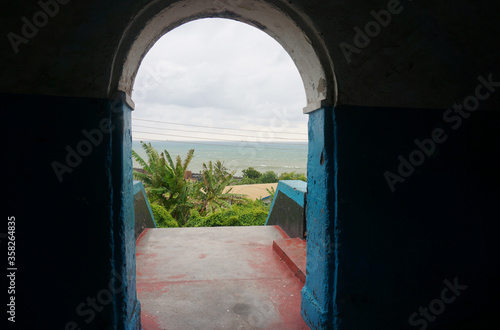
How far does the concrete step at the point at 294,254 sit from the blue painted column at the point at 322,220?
32.2 inches

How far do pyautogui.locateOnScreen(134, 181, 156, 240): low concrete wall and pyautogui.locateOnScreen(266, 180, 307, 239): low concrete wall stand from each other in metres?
2.64

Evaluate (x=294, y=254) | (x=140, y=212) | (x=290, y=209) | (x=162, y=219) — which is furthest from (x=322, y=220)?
(x=162, y=219)

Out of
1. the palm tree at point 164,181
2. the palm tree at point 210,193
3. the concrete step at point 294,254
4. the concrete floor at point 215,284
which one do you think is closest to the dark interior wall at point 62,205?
the concrete floor at point 215,284

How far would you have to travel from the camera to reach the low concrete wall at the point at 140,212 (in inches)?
204

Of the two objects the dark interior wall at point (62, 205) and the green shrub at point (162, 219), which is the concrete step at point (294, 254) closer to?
the dark interior wall at point (62, 205)

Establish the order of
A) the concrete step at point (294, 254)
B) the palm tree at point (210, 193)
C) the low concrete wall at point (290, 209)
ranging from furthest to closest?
the palm tree at point (210, 193) → the low concrete wall at point (290, 209) → the concrete step at point (294, 254)

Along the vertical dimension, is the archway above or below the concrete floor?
above

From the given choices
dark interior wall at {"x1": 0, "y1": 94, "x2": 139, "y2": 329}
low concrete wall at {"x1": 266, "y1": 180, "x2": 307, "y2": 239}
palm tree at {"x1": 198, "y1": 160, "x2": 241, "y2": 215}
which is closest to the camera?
dark interior wall at {"x1": 0, "y1": 94, "x2": 139, "y2": 329}

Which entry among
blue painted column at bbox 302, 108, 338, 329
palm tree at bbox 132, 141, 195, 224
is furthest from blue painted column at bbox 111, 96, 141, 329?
palm tree at bbox 132, 141, 195, 224

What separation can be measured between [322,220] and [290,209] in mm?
2896

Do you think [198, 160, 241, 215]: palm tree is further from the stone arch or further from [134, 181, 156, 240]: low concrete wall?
the stone arch

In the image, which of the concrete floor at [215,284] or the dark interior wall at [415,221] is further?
the concrete floor at [215,284]

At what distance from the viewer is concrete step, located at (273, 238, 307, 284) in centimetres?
350

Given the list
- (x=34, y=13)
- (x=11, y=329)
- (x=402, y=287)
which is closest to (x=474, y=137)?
(x=402, y=287)
